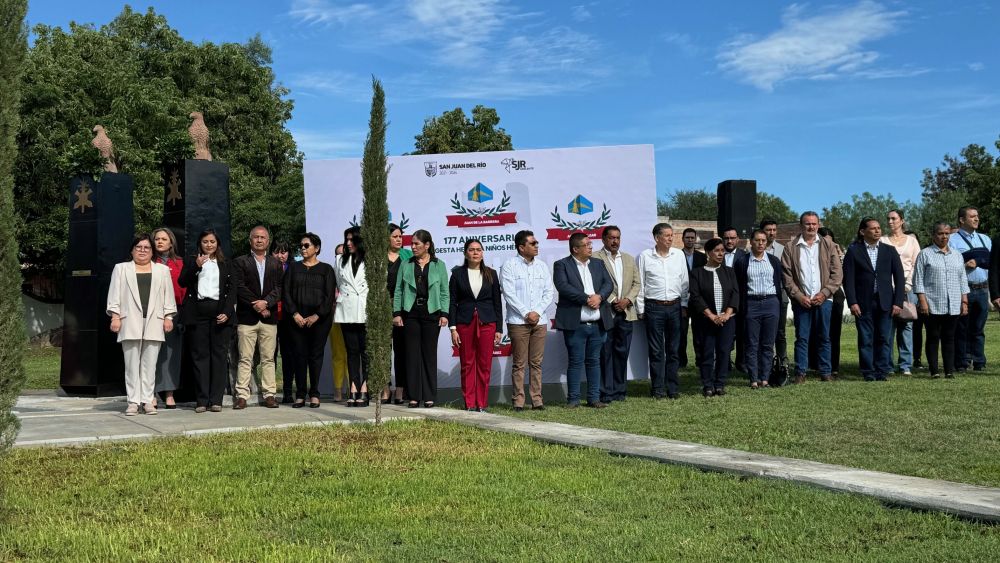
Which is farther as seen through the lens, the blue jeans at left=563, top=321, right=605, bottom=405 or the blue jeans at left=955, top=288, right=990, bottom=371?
the blue jeans at left=955, top=288, right=990, bottom=371

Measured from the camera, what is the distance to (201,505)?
5855 millimetres

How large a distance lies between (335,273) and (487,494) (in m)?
6.09

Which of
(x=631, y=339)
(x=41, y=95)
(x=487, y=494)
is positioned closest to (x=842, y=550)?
(x=487, y=494)

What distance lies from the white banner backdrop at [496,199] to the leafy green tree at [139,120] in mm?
13638

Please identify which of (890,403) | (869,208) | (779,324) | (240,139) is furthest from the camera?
(869,208)

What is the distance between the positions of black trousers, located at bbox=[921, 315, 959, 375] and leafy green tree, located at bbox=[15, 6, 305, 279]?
19.0 m

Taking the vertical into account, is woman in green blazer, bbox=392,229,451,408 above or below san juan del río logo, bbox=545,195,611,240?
below

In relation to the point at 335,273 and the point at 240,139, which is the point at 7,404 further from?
the point at 240,139

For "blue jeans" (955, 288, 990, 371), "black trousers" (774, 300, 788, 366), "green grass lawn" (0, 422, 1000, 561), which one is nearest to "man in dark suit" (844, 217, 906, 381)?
"black trousers" (774, 300, 788, 366)

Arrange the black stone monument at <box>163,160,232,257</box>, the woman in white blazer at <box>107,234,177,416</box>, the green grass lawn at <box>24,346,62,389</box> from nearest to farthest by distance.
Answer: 1. the woman in white blazer at <box>107,234,177,416</box>
2. the black stone monument at <box>163,160,232,257</box>
3. the green grass lawn at <box>24,346,62,389</box>

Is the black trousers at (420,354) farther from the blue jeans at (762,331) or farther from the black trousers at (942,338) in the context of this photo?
the black trousers at (942,338)

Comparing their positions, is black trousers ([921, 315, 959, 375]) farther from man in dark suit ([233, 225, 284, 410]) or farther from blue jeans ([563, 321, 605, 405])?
man in dark suit ([233, 225, 284, 410])

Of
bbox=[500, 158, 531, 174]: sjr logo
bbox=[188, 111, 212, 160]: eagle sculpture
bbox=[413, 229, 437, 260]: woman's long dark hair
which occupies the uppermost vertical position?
bbox=[188, 111, 212, 160]: eagle sculpture

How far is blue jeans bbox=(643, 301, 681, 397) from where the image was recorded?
11812 mm
